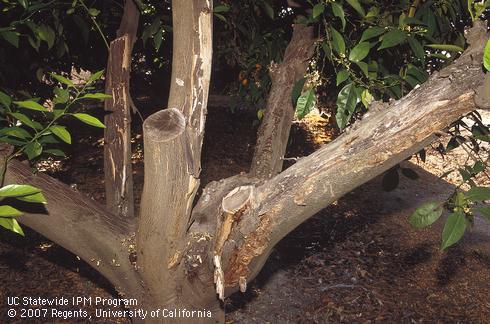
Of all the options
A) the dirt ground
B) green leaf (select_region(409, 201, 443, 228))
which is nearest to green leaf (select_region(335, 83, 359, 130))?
green leaf (select_region(409, 201, 443, 228))

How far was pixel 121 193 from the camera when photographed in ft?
8.32

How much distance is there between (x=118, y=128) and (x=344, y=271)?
96.6 inches

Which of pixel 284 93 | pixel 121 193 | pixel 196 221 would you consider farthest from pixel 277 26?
pixel 196 221

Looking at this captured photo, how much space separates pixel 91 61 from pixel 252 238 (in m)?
4.08

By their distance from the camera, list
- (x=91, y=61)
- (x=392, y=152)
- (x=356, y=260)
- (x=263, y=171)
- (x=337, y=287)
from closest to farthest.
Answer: (x=392, y=152)
(x=263, y=171)
(x=337, y=287)
(x=356, y=260)
(x=91, y=61)

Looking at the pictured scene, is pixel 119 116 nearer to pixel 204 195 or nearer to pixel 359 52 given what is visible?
pixel 204 195

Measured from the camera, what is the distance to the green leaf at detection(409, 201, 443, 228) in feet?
5.11

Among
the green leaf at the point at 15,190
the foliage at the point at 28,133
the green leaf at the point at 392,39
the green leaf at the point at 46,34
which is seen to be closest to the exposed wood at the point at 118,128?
the green leaf at the point at 46,34

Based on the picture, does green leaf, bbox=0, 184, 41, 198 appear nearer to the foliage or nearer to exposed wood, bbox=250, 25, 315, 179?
the foliage

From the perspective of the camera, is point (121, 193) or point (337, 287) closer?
point (121, 193)

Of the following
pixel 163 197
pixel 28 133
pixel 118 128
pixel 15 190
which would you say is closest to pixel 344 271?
pixel 118 128

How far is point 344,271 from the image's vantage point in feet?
13.4

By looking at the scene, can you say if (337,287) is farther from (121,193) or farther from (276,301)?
(121,193)

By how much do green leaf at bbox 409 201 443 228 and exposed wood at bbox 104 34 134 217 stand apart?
1.53m
